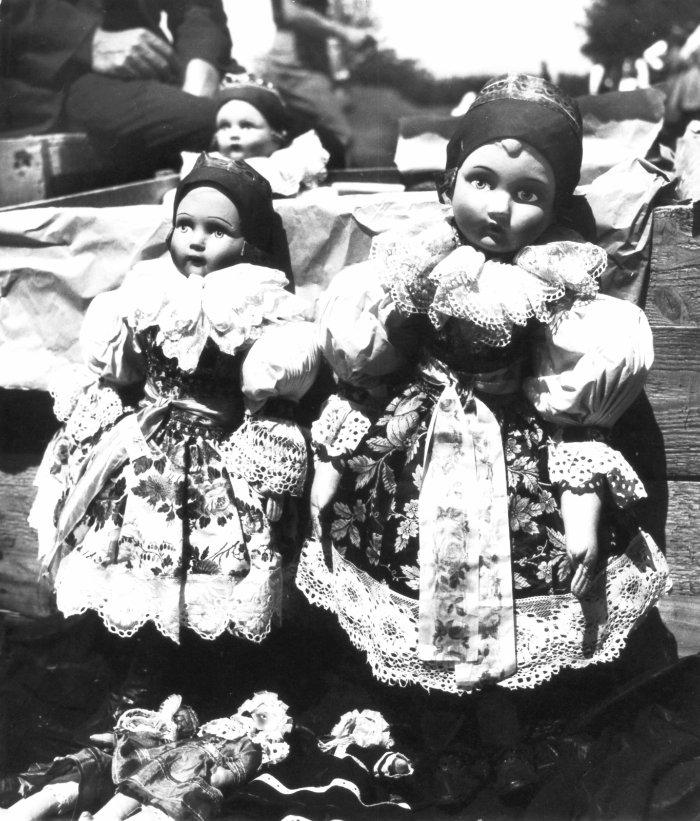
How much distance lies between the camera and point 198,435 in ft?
7.14

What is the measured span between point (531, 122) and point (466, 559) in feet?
2.67

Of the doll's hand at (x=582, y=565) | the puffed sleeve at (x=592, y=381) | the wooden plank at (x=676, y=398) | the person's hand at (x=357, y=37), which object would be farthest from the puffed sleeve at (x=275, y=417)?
the person's hand at (x=357, y=37)

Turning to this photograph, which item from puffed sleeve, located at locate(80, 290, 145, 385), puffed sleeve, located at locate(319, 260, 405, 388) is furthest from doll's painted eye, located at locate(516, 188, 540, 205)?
puffed sleeve, located at locate(80, 290, 145, 385)

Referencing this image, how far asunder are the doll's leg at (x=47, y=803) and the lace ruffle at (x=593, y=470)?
3.54 feet

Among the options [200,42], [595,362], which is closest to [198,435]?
[595,362]

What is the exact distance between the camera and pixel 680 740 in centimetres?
192

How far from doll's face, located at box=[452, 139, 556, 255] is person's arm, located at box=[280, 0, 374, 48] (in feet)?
3.52

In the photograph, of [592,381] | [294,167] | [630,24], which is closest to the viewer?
[592,381]

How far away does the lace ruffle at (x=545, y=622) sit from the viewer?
1.91 m

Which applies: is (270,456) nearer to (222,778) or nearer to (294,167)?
(222,778)

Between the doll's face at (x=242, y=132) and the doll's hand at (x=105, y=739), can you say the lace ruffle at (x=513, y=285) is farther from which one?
the doll's hand at (x=105, y=739)

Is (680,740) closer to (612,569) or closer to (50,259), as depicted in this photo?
(612,569)

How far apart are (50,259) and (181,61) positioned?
84 centimetres

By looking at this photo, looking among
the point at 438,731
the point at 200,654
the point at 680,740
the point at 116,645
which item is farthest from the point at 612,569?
the point at 116,645
